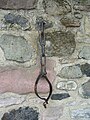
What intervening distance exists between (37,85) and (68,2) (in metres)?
0.58

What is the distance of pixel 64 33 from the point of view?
77.9 inches

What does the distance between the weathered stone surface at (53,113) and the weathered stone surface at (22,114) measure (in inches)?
2.3

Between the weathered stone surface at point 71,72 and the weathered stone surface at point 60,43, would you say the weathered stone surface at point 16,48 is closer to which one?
the weathered stone surface at point 60,43

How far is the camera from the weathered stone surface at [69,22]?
196 cm

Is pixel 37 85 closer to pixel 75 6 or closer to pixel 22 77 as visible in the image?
pixel 22 77

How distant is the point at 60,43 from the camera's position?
197 centimetres

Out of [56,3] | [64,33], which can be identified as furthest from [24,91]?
[56,3]

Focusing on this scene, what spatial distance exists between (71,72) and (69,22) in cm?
33

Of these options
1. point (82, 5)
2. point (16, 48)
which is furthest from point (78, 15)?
point (16, 48)

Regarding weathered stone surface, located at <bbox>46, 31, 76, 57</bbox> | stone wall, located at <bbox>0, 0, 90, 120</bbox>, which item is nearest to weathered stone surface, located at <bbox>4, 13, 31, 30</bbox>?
stone wall, located at <bbox>0, 0, 90, 120</bbox>

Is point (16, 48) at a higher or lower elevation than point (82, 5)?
lower

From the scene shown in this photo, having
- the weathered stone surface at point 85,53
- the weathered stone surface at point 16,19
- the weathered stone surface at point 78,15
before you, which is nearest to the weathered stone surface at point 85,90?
the weathered stone surface at point 85,53

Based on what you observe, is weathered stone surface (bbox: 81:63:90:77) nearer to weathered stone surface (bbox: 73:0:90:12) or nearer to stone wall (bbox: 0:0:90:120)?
stone wall (bbox: 0:0:90:120)

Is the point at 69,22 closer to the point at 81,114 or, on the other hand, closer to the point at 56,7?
the point at 56,7
